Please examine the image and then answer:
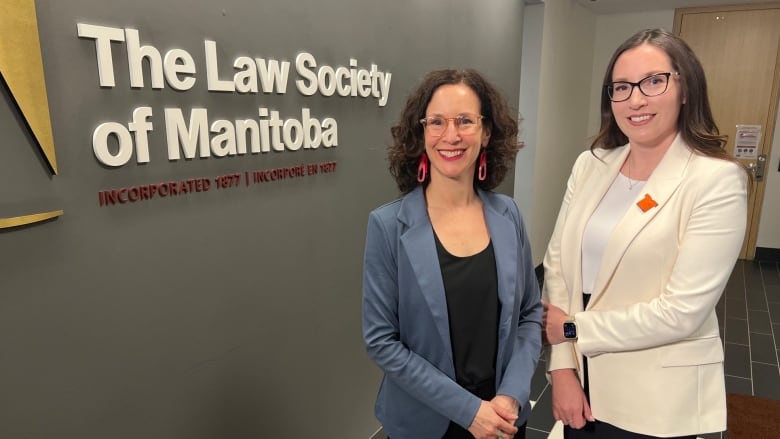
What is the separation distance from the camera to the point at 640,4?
6.02m

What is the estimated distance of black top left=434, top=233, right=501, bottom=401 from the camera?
Answer: 4.46 ft

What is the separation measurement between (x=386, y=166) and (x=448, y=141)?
4.50 ft

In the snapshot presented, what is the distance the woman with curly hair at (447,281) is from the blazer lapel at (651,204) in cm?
24

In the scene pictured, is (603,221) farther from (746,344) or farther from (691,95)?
(746,344)

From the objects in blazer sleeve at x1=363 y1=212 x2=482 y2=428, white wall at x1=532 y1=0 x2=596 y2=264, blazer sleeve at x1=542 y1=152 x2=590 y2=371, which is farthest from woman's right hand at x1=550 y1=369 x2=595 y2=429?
white wall at x1=532 y1=0 x2=596 y2=264

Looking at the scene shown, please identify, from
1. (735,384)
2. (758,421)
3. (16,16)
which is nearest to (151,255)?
(16,16)

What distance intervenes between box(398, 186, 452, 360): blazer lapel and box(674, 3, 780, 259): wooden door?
6.14 meters

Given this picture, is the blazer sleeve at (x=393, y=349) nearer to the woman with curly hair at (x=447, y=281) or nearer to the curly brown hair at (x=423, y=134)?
the woman with curly hair at (x=447, y=281)

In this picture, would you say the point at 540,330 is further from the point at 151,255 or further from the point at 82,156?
the point at 82,156

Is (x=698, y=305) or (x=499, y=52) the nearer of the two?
(x=698, y=305)

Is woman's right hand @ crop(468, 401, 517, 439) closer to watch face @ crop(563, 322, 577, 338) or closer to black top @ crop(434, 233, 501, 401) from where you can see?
black top @ crop(434, 233, 501, 401)

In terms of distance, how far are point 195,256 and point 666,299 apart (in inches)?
56.1

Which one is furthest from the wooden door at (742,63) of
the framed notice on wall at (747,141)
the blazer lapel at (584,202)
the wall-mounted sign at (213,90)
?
the wall-mounted sign at (213,90)

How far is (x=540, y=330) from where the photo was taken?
5.08 ft
